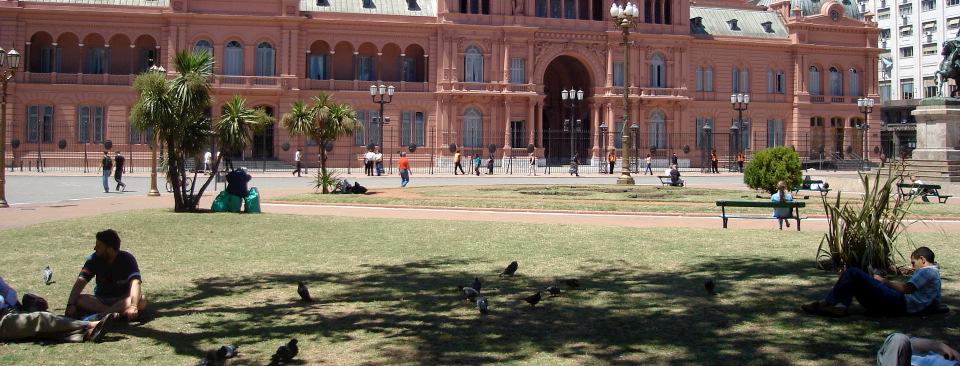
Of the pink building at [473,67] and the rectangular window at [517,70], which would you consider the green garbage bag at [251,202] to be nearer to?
the pink building at [473,67]

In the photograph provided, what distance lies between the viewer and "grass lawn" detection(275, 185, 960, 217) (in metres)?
20.3

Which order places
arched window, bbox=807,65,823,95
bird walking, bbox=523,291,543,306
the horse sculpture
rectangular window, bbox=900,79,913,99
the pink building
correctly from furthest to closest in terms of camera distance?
1. rectangular window, bbox=900,79,913,99
2. arched window, bbox=807,65,823,95
3. the pink building
4. the horse sculpture
5. bird walking, bbox=523,291,543,306

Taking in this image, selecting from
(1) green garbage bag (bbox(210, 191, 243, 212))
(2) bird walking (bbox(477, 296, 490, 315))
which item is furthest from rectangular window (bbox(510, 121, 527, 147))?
(2) bird walking (bbox(477, 296, 490, 315))

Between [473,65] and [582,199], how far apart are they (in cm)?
3260

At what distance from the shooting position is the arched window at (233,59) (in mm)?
51781

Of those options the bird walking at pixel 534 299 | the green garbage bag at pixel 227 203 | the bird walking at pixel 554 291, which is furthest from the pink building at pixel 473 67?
the bird walking at pixel 534 299

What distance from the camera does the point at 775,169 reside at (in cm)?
2412

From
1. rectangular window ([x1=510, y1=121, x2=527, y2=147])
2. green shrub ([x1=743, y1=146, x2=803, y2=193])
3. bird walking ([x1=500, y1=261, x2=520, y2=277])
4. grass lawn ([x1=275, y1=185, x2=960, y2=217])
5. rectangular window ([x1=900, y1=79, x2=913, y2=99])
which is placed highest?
rectangular window ([x1=900, y1=79, x2=913, y2=99])

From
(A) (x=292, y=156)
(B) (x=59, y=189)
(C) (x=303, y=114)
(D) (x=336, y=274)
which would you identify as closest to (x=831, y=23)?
(A) (x=292, y=156)

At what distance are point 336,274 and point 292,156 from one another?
142 ft

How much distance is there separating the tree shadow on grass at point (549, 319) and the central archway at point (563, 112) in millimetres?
47021

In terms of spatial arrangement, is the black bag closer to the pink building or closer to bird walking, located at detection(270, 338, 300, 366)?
bird walking, located at detection(270, 338, 300, 366)

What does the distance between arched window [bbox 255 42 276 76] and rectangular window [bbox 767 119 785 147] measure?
35.6 m

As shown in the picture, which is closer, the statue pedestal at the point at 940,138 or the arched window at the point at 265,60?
the statue pedestal at the point at 940,138
